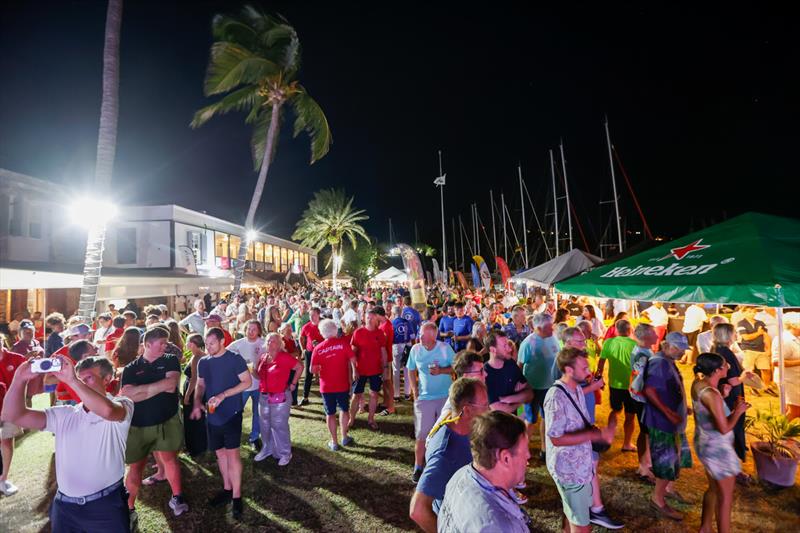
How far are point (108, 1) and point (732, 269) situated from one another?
11065mm

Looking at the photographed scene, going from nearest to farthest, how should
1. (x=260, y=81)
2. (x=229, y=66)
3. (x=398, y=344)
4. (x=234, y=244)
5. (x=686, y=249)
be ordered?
(x=686, y=249)
(x=398, y=344)
(x=229, y=66)
(x=260, y=81)
(x=234, y=244)

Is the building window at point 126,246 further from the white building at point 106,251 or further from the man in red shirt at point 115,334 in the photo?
the man in red shirt at point 115,334

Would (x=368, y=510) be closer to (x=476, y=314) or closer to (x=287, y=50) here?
(x=476, y=314)

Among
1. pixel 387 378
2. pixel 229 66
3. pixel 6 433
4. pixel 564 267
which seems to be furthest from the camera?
pixel 229 66

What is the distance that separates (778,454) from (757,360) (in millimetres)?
5314

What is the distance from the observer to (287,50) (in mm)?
14359

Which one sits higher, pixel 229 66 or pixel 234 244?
pixel 229 66

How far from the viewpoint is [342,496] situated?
4.59 m

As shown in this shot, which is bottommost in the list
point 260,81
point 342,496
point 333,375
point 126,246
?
point 342,496

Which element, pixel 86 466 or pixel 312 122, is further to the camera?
pixel 312 122

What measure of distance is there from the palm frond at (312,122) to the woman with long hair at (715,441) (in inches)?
585

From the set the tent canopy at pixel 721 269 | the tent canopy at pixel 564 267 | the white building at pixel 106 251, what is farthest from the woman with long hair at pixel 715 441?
the white building at pixel 106 251

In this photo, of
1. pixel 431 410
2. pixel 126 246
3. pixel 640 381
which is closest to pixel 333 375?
pixel 431 410

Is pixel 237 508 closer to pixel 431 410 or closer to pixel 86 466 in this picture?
pixel 86 466
